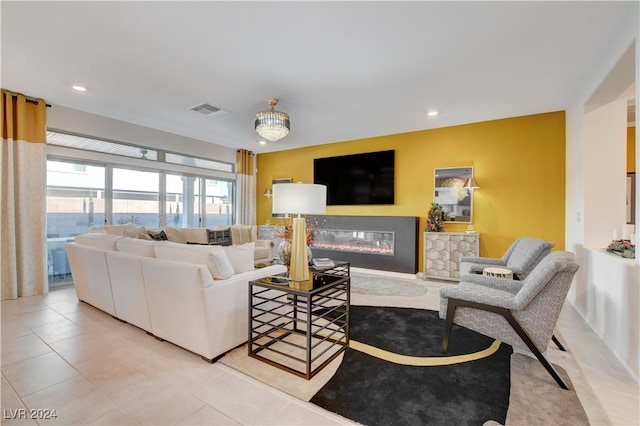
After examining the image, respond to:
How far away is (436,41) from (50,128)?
5.14 m

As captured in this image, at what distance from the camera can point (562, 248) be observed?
13.1 feet

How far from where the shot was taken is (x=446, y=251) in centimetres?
450

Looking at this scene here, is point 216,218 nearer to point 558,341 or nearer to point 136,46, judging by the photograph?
point 136,46

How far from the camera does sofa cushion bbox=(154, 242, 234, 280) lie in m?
2.20

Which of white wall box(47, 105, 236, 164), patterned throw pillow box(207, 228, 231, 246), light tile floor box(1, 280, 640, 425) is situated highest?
white wall box(47, 105, 236, 164)

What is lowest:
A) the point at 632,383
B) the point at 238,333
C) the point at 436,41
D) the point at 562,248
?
the point at 632,383

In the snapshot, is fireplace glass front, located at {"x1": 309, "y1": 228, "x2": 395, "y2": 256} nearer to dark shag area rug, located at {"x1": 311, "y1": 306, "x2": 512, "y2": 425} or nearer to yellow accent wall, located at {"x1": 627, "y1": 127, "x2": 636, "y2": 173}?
dark shag area rug, located at {"x1": 311, "y1": 306, "x2": 512, "y2": 425}

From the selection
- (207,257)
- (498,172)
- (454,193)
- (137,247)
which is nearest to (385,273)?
(454,193)

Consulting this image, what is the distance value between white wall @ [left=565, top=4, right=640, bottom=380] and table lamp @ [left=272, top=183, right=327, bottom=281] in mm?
2318

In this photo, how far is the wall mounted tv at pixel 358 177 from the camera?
5348mm

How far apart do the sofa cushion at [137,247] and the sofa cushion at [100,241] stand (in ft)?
0.62

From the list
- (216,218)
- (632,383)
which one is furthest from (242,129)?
(632,383)

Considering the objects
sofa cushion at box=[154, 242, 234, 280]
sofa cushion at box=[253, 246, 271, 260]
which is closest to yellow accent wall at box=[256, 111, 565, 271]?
sofa cushion at box=[253, 246, 271, 260]

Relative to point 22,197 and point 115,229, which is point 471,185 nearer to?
point 115,229
